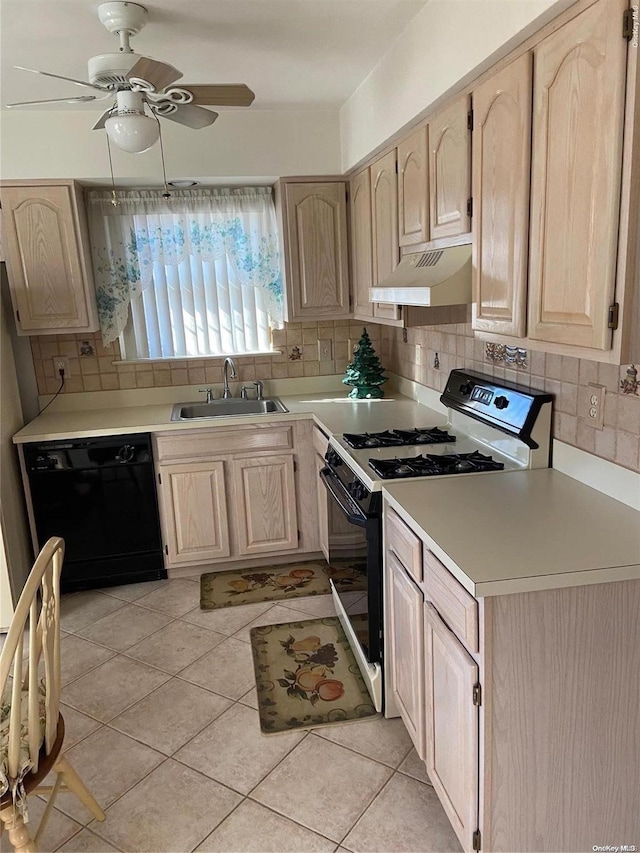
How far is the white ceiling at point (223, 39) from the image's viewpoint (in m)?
2.05

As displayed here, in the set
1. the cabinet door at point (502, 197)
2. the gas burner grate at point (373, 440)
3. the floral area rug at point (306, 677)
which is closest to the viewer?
the cabinet door at point (502, 197)

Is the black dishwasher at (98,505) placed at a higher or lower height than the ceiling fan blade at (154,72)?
lower

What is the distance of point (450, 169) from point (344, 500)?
1266 mm

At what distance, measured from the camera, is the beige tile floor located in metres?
1.83

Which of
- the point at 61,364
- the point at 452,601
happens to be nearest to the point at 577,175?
the point at 452,601

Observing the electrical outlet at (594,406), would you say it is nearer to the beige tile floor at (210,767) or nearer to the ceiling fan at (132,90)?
the beige tile floor at (210,767)

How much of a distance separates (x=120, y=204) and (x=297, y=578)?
7.79ft

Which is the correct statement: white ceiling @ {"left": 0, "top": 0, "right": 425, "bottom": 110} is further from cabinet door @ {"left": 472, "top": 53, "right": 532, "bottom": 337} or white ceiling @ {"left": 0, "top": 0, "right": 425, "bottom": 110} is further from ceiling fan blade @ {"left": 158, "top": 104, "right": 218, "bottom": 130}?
cabinet door @ {"left": 472, "top": 53, "right": 532, "bottom": 337}

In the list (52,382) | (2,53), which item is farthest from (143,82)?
(52,382)

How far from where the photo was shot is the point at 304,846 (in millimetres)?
1784

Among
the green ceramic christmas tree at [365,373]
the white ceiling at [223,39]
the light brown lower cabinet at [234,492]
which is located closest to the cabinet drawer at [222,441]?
the light brown lower cabinet at [234,492]

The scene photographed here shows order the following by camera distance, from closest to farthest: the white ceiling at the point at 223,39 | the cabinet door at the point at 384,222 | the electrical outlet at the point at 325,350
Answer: the white ceiling at the point at 223,39 → the cabinet door at the point at 384,222 → the electrical outlet at the point at 325,350

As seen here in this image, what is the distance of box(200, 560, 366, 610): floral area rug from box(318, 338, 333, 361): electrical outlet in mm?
1282

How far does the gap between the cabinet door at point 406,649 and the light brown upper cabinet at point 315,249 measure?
1864mm
